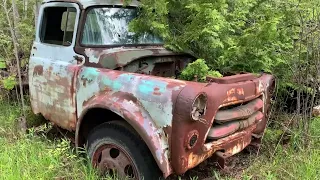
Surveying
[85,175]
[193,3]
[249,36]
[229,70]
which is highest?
[193,3]

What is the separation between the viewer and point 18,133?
15.9ft

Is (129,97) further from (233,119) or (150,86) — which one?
(233,119)

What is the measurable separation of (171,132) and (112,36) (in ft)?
5.37

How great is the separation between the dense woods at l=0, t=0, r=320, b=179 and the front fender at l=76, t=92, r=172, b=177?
2.89 ft

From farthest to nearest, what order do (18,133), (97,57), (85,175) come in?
(18,133)
(97,57)
(85,175)

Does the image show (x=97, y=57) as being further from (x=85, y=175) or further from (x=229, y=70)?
(x=229, y=70)

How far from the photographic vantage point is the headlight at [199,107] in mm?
2906

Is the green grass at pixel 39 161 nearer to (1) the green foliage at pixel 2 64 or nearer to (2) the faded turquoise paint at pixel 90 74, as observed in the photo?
(2) the faded turquoise paint at pixel 90 74

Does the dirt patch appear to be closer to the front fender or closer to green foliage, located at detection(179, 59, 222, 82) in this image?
the front fender

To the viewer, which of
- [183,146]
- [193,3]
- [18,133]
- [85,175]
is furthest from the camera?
[18,133]

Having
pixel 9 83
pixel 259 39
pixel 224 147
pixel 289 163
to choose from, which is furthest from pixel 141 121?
pixel 9 83

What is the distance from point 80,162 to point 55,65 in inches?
46.0

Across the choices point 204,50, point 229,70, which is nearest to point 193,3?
point 204,50

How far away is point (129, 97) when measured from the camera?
10.8 ft
